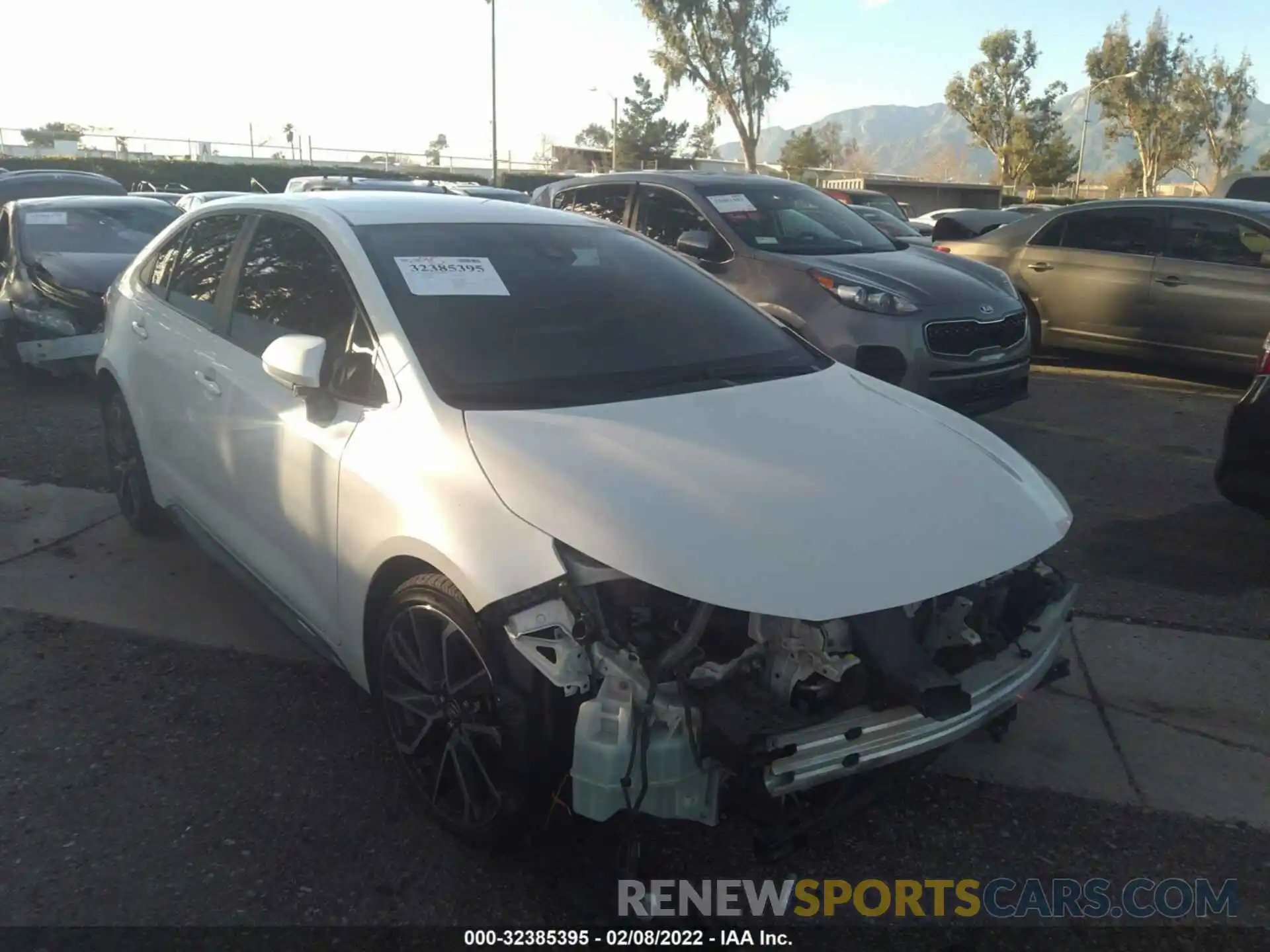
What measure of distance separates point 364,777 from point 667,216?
213 inches

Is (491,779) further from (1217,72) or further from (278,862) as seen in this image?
(1217,72)

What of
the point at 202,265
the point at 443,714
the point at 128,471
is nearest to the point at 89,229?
the point at 128,471

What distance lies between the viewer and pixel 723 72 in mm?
40281

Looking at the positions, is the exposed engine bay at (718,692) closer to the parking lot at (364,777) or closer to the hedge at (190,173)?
the parking lot at (364,777)

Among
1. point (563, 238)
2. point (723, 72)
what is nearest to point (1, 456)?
point (563, 238)

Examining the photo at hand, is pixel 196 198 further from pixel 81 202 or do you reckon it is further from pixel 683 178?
pixel 683 178

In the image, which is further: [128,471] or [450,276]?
[128,471]

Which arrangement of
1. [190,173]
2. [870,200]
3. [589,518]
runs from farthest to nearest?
[190,173] < [870,200] < [589,518]

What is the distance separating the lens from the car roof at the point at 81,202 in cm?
934

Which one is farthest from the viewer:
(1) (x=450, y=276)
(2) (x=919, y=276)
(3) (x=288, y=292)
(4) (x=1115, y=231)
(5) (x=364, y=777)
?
(4) (x=1115, y=231)

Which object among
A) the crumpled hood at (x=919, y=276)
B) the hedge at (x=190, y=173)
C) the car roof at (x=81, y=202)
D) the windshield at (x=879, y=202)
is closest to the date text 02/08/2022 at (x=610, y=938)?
the crumpled hood at (x=919, y=276)

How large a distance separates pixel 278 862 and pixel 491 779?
0.68m

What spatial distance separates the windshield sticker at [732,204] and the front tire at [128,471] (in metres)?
4.17

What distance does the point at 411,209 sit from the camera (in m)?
3.82
